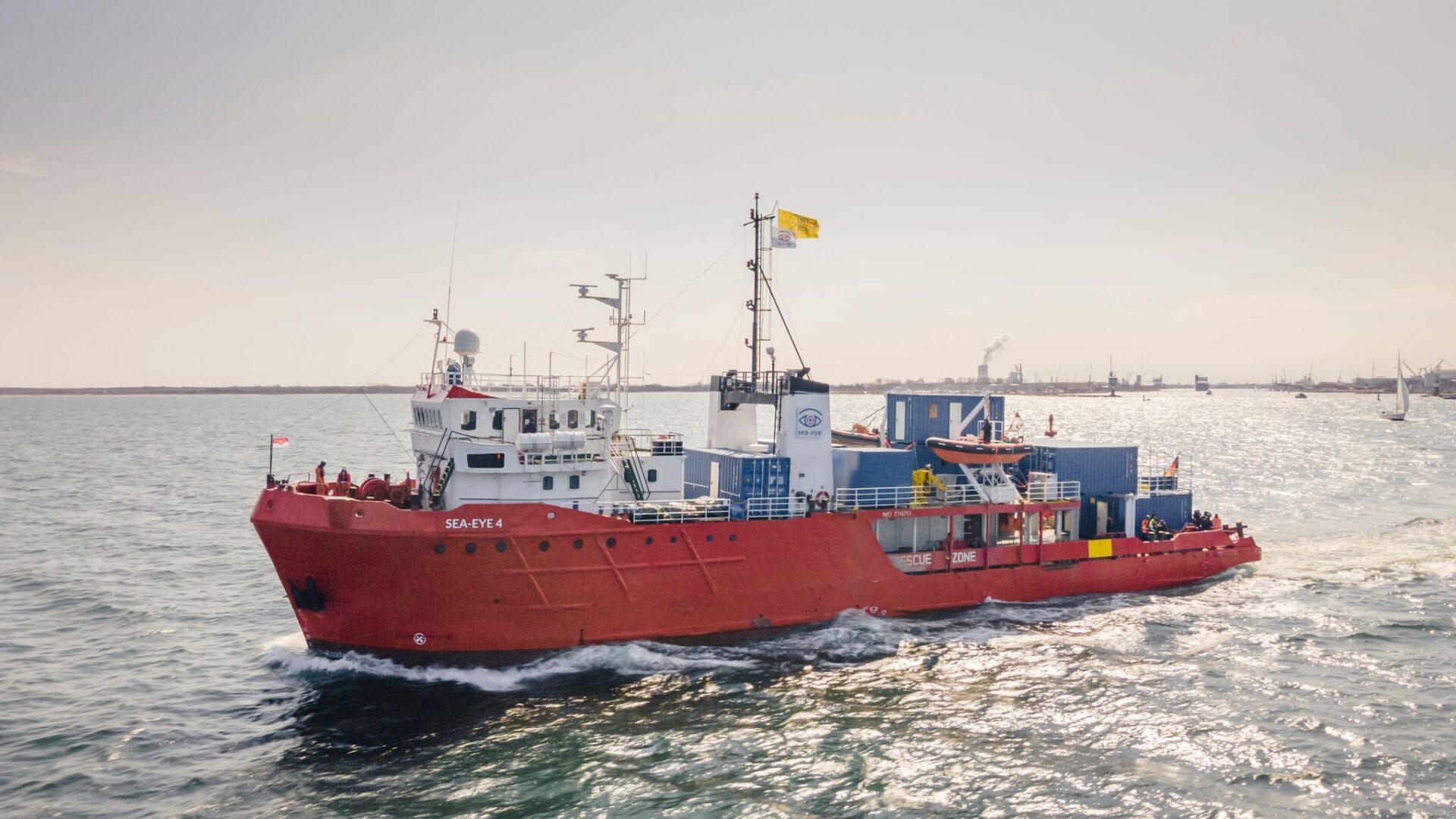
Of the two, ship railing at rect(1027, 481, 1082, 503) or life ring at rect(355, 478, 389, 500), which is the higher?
life ring at rect(355, 478, 389, 500)

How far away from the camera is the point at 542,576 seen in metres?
19.9

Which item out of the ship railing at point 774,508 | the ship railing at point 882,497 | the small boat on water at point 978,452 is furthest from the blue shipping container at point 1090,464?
the ship railing at point 774,508

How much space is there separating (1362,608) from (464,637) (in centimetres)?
2525

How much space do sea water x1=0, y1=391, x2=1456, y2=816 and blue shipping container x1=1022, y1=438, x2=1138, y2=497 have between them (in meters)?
3.84

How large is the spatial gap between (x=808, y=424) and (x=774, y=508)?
2.66 meters

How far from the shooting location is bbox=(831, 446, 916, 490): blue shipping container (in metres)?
25.5

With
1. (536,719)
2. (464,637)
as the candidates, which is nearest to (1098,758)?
(536,719)

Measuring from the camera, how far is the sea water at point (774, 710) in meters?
14.4

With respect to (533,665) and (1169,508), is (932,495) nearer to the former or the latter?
(1169,508)

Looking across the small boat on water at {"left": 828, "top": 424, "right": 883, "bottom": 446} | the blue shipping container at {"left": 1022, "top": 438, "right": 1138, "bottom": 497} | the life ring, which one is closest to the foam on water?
the life ring

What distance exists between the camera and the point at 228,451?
249ft

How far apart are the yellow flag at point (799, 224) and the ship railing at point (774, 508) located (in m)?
7.85

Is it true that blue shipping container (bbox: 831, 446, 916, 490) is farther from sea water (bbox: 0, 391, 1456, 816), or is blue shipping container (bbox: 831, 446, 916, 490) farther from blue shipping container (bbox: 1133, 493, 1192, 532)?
blue shipping container (bbox: 1133, 493, 1192, 532)

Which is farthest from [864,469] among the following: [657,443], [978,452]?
[657,443]
